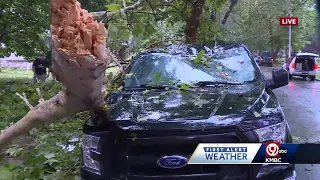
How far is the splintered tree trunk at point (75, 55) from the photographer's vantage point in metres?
2.55

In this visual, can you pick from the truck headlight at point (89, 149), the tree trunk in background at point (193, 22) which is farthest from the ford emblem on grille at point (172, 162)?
the tree trunk in background at point (193, 22)

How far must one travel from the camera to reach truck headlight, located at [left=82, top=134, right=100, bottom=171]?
3.39 m

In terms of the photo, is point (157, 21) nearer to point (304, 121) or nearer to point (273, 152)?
point (304, 121)

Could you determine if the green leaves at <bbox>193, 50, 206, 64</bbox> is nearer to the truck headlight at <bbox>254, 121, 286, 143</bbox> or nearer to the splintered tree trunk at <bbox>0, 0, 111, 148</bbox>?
the truck headlight at <bbox>254, 121, 286, 143</bbox>

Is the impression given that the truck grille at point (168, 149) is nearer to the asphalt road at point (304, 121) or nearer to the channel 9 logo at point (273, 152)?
the channel 9 logo at point (273, 152)

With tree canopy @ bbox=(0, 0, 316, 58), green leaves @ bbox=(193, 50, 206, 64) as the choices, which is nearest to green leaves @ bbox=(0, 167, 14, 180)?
tree canopy @ bbox=(0, 0, 316, 58)

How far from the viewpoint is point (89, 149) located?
11.4 ft

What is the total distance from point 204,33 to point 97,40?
27.3 ft

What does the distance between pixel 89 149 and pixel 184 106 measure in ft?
2.92

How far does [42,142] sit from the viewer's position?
5.98m

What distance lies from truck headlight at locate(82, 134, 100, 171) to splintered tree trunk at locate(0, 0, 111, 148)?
558mm

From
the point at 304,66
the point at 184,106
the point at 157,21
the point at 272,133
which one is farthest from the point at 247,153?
the point at 304,66

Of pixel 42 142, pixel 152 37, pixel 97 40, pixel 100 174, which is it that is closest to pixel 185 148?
pixel 100 174

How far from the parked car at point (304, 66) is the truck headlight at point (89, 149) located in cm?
2046
